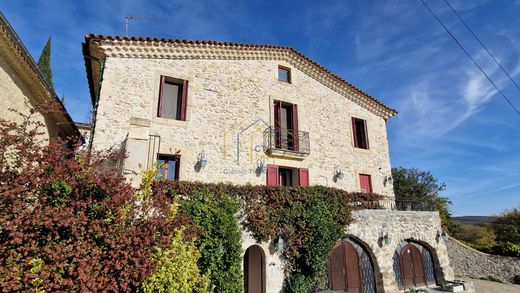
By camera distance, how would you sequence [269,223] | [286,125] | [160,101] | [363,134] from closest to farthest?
[269,223] < [160,101] < [286,125] < [363,134]

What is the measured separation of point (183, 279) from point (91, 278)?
182cm

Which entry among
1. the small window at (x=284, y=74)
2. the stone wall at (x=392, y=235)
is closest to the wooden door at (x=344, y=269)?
the stone wall at (x=392, y=235)

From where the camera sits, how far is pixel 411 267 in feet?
41.8

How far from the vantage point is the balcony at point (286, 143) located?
41.0ft

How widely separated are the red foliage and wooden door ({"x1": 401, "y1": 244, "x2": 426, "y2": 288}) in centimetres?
1090

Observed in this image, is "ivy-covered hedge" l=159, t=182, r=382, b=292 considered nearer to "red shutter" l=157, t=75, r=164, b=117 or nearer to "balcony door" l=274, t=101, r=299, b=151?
"balcony door" l=274, t=101, r=299, b=151

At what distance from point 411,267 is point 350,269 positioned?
3.78 m

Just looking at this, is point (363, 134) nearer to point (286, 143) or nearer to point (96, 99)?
point (286, 143)

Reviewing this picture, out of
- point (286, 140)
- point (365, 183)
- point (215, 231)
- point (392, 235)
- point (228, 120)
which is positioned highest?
point (228, 120)

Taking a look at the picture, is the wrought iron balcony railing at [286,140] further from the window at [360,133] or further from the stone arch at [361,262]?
the stone arch at [361,262]

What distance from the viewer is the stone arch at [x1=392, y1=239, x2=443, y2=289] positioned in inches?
485

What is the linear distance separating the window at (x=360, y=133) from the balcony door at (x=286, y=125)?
3947mm

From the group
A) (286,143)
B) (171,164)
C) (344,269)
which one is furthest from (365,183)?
(171,164)

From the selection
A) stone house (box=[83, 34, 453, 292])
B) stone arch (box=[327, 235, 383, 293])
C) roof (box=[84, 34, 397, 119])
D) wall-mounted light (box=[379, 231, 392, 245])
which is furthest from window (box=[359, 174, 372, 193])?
roof (box=[84, 34, 397, 119])
